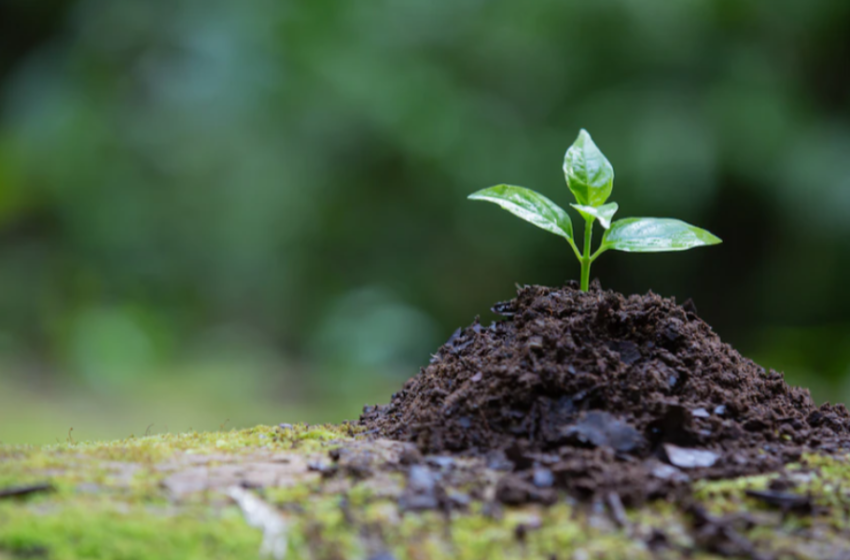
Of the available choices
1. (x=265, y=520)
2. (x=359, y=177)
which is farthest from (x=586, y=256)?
(x=359, y=177)

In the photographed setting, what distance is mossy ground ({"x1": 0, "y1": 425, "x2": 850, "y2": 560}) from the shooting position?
1401mm

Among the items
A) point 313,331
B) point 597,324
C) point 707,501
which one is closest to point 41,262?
point 313,331

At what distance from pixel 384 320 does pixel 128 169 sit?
3.08 metres

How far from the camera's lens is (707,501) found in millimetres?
1664

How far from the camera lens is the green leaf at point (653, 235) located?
2.23 m

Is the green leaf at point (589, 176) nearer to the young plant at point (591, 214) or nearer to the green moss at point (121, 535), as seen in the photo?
the young plant at point (591, 214)

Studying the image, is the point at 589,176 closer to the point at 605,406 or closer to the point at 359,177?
the point at 605,406

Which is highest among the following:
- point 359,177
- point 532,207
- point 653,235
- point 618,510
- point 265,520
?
point 359,177

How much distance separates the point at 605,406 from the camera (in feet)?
6.56

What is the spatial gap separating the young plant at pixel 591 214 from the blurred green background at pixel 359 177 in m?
3.59

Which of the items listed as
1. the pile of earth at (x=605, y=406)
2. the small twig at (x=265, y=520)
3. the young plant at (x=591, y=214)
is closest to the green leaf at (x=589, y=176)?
the young plant at (x=591, y=214)

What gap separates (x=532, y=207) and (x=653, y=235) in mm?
399

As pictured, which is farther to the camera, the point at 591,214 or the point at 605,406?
the point at 591,214

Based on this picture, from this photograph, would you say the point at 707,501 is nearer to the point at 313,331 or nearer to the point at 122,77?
the point at 313,331
